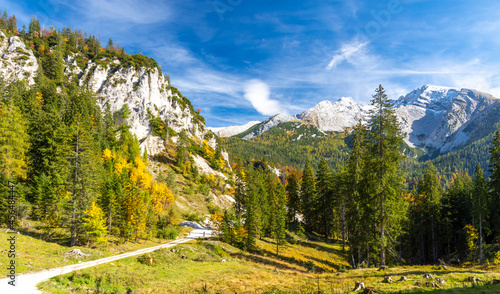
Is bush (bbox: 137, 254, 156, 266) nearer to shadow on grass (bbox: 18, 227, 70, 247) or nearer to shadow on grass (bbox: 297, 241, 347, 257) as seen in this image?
shadow on grass (bbox: 18, 227, 70, 247)

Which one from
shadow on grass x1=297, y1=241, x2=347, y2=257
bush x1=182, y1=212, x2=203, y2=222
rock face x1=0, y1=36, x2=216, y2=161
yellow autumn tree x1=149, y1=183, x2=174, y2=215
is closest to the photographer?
shadow on grass x1=297, y1=241, x2=347, y2=257

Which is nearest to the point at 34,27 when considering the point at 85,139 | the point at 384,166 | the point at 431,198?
the point at 85,139

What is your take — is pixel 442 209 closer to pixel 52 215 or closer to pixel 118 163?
pixel 52 215

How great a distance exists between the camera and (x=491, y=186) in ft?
110

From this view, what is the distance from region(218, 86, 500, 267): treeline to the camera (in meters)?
21.6

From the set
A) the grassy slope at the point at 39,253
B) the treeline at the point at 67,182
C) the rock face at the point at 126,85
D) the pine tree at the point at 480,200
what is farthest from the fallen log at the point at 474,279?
the rock face at the point at 126,85

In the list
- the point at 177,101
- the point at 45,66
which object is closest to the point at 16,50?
the point at 45,66

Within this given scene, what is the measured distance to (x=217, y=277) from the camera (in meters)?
20.7

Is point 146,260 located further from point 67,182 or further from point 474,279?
point 474,279

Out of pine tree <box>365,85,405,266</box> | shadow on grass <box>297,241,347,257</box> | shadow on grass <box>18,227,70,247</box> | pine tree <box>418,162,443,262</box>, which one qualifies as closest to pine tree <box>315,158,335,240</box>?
shadow on grass <box>297,241,347,257</box>

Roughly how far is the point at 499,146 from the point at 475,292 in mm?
34822

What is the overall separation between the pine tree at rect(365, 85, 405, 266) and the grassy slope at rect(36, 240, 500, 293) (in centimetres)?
418

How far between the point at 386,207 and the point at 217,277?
17.4 m

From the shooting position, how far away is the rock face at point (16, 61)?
80312 millimetres
